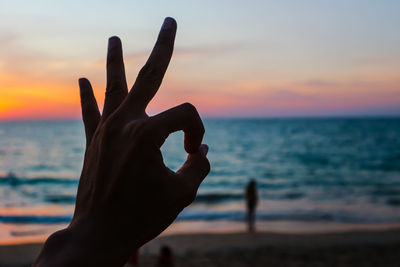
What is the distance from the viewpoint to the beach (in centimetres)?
1117

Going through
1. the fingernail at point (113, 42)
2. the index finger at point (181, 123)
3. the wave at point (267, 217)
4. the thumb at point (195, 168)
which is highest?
the fingernail at point (113, 42)

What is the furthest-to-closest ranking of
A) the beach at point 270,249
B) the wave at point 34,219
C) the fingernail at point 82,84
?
the wave at point 34,219 → the beach at point 270,249 → the fingernail at point 82,84

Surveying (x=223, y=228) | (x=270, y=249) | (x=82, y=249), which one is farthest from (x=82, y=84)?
(x=223, y=228)

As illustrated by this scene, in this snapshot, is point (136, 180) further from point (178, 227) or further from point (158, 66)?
point (178, 227)

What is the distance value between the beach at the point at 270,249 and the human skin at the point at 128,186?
33.2 ft

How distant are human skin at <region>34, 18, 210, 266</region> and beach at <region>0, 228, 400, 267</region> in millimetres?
10130

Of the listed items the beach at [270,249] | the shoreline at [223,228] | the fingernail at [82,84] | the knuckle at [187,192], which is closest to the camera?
the knuckle at [187,192]

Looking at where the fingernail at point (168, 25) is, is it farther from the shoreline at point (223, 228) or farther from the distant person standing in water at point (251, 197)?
the distant person standing in water at point (251, 197)

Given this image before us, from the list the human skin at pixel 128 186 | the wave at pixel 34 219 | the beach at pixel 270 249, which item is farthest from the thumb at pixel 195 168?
the wave at pixel 34 219

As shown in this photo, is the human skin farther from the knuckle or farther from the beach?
the beach

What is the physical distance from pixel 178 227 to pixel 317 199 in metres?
9.99

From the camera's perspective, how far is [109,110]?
3.81 ft

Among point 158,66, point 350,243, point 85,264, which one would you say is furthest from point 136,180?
point 350,243

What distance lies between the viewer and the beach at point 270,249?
11172mm
